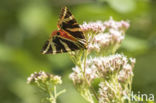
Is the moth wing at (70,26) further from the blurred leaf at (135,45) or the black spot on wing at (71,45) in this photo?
the blurred leaf at (135,45)

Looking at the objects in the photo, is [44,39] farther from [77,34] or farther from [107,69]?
[77,34]

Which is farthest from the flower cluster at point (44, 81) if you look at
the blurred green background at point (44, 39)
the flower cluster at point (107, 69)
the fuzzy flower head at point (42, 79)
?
the blurred green background at point (44, 39)

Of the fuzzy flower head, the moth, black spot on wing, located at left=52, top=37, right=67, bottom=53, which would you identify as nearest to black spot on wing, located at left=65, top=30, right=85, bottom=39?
the moth

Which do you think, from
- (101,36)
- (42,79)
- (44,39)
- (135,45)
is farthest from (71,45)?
(44,39)

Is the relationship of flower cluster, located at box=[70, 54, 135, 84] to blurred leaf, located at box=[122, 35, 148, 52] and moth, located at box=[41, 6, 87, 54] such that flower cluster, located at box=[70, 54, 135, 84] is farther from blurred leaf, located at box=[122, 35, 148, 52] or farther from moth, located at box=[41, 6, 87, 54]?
blurred leaf, located at box=[122, 35, 148, 52]

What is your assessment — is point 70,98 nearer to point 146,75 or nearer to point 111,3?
point 146,75

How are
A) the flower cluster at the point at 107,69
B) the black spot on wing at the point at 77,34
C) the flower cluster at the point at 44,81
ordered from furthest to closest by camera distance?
the flower cluster at the point at 44,81 → the flower cluster at the point at 107,69 → the black spot on wing at the point at 77,34
